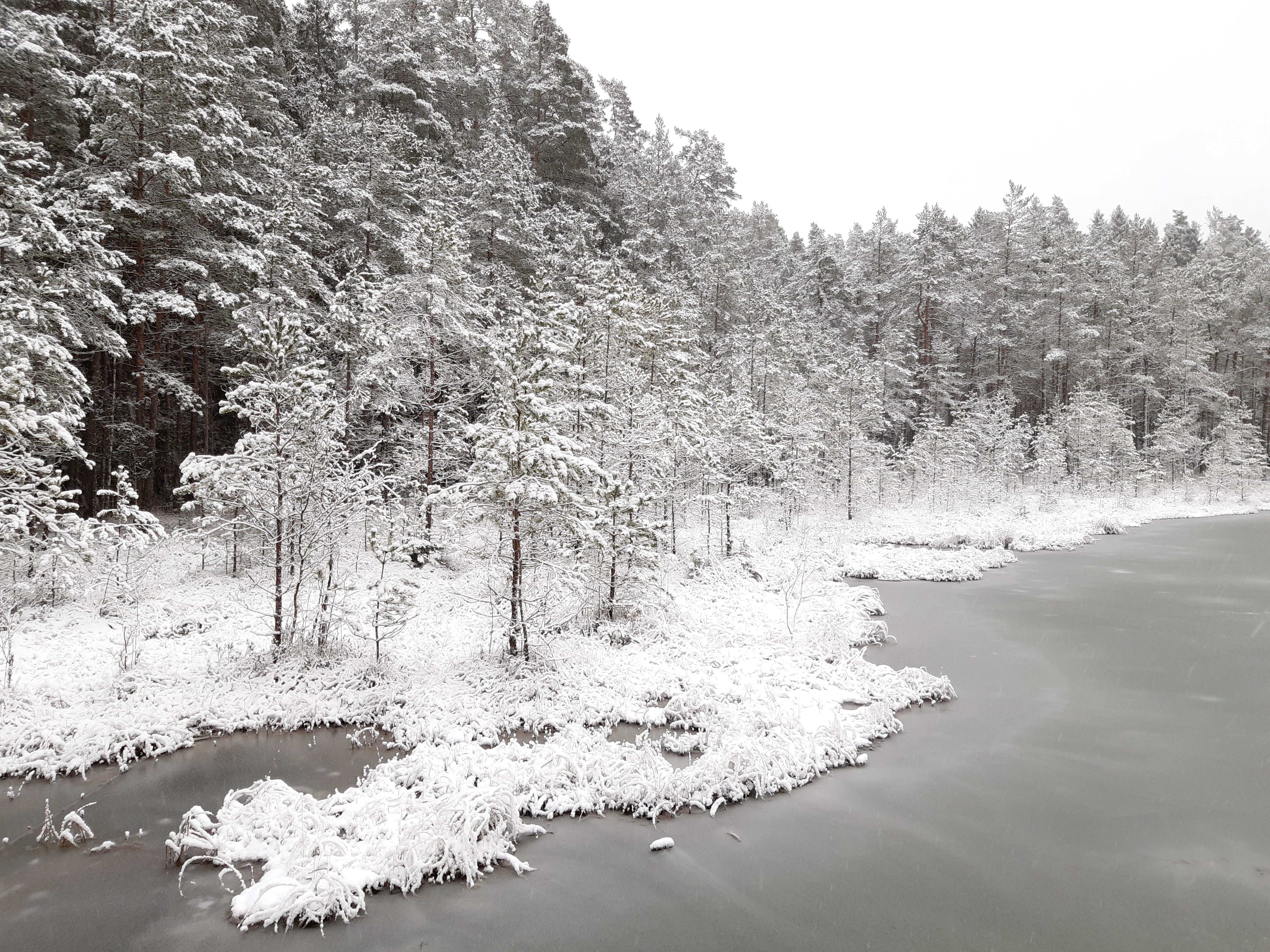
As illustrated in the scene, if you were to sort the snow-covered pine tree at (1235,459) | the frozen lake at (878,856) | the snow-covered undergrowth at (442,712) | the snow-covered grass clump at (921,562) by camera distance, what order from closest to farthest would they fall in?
the frozen lake at (878,856) < the snow-covered undergrowth at (442,712) < the snow-covered grass clump at (921,562) < the snow-covered pine tree at (1235,459)

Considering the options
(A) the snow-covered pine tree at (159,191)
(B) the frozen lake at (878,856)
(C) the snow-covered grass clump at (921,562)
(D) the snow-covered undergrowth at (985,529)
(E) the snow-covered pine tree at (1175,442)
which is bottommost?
(B) the frozen lake at (878,856)

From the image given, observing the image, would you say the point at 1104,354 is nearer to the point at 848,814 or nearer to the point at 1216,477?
the point at 1216,477

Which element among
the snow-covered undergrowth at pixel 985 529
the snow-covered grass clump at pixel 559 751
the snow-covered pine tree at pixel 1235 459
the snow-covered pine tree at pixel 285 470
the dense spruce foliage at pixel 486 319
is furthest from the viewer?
the snow-covered pine tree at pixel 1235 459

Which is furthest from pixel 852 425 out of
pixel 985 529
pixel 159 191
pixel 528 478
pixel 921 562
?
→ pixel 159 191

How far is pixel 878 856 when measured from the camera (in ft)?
21.4

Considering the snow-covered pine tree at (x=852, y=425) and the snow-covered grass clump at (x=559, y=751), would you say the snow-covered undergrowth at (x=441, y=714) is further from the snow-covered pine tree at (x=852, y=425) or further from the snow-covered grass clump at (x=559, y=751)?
the snow-covered pine tree at (x=852, y=425)

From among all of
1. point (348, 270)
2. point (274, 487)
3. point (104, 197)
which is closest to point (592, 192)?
point (348, 270)

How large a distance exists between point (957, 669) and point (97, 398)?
24.9 meters

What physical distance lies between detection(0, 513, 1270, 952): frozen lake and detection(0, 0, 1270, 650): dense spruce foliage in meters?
4.71

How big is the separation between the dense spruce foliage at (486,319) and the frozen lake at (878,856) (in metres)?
4.71

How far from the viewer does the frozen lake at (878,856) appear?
213 inches

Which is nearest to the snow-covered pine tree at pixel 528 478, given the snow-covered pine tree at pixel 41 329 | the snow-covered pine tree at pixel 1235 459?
the snow-covered pine tree at pixel 41 329

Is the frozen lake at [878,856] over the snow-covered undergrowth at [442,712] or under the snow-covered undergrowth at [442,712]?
under

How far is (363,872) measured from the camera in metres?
6.01
